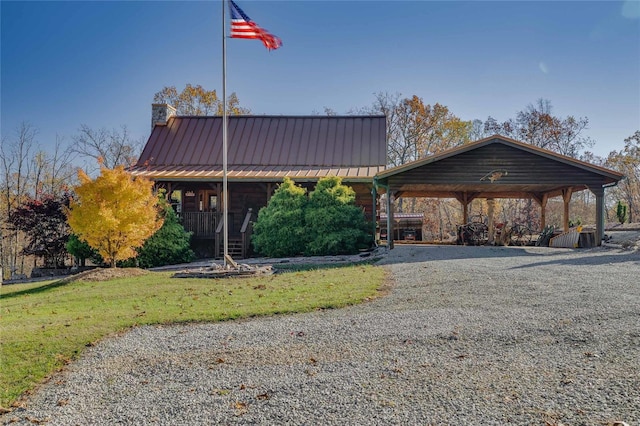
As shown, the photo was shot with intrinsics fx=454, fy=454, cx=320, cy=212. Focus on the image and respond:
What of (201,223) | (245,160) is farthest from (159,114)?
(201,223)

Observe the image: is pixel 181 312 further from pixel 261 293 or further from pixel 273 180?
pixel 273 180

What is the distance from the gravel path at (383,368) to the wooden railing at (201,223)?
44.4 ft

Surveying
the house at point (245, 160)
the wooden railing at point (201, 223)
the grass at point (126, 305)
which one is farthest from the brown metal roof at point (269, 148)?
the grass at point (126, 305)

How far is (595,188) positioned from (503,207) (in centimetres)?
2435

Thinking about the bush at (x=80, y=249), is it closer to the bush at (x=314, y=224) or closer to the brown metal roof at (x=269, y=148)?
the brown metal roof at (x=269, y=148)

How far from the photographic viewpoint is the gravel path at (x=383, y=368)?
357 centimetres

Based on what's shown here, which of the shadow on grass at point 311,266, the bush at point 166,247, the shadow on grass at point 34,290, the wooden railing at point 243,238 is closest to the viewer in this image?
the shadow on grass at point 34,290

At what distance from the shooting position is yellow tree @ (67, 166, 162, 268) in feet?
43.7

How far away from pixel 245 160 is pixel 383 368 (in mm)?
19058

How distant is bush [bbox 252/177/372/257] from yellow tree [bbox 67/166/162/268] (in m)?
4.72

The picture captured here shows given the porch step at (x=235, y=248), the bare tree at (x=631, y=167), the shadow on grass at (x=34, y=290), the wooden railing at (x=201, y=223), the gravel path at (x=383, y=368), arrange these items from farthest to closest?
the bare tree at (x=631, y=167) < the wooden railing at (x=201, y=223) < the porch step at (x=235, y=248) < the shadow on grass at (x=34, y=290) < the gravel path at (x=383, y=368)

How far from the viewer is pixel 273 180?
20031 millimetres

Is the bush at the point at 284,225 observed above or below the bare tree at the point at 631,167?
below

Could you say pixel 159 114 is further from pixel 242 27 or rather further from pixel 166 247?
pixel 242 27
